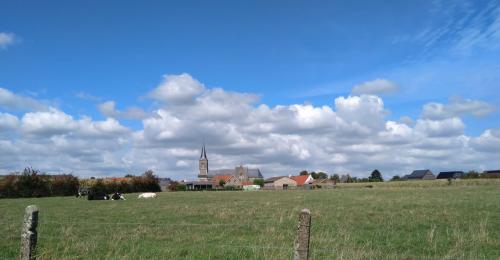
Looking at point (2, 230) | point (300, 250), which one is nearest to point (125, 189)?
point (2, 230)

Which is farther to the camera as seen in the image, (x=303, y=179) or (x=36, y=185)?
(x=303, y=179)

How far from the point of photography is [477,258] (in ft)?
34.6

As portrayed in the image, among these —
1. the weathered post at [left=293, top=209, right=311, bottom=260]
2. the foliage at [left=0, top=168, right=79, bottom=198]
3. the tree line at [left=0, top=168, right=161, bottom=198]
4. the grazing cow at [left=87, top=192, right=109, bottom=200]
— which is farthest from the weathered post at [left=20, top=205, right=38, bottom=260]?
the foliage at [left=0, top=168, right=79, bottom=198]

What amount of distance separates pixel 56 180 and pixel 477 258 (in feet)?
246

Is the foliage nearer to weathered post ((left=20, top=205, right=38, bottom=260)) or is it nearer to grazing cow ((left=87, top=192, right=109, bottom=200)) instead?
grazing cow ((left=87, top=192, right=109, bottom=200))

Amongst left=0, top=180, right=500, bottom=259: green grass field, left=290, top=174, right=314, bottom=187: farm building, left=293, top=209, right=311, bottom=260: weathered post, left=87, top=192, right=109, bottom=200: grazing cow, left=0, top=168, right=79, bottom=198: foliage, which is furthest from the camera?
left=290, top=174, right=314, bottom=187: farm building


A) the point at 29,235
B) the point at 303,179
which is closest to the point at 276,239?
the point at 29,235

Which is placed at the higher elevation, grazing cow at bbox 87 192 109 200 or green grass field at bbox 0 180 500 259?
grazing cow at bbox 87 192 109 200

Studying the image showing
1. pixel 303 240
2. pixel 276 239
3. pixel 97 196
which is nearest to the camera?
pixel 303 240

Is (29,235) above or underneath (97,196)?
underneath

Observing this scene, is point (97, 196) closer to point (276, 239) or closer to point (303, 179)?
point (276, 239)

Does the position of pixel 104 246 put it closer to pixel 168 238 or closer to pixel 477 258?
pixel 168 238

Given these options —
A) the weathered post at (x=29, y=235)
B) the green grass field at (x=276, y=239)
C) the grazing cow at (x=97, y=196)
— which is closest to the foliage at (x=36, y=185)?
the grazing cow at (x=97, y=196)

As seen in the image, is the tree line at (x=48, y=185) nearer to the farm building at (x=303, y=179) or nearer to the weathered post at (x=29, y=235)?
the weathered post at (x=29, y=235)
